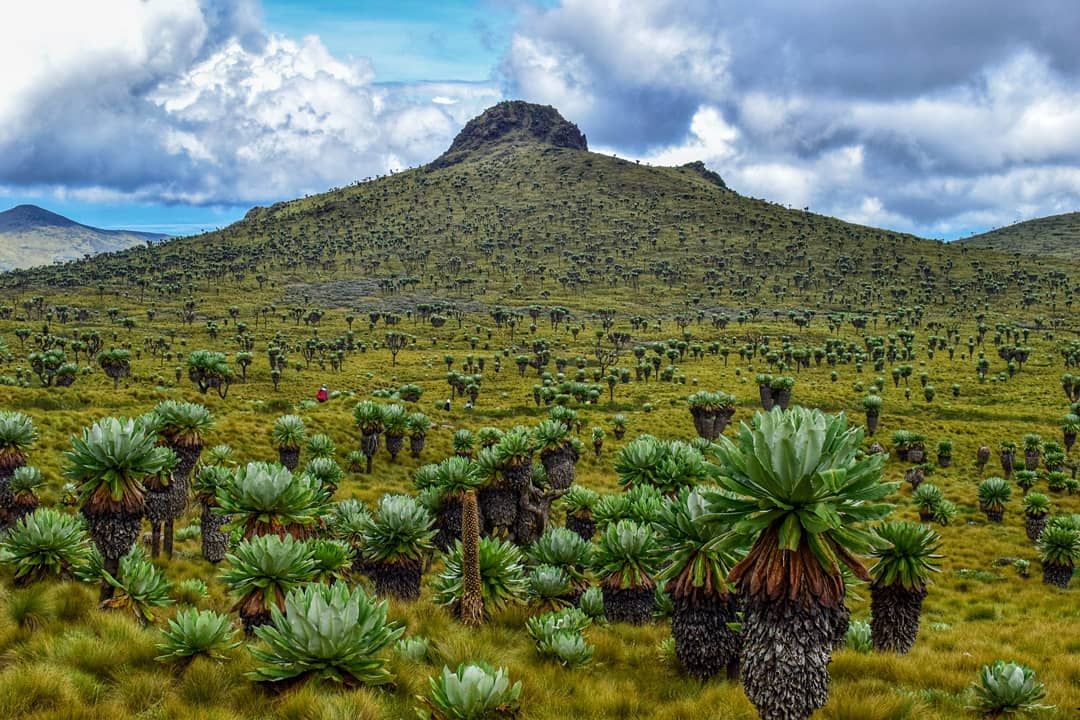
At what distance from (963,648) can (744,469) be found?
1055cm

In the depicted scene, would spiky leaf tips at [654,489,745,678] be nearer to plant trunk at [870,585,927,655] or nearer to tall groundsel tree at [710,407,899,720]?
tall groundsel tree at [710,407,899,720]

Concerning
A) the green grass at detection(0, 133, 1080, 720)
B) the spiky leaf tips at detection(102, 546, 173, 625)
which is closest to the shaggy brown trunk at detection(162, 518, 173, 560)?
the green grass at detection(0, 133, 1080, 720)

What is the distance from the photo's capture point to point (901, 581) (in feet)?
35.0

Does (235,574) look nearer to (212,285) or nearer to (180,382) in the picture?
(180,382)

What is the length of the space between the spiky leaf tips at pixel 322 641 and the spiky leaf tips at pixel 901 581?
28.5 feet

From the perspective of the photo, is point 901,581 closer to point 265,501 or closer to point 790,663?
point 790,663

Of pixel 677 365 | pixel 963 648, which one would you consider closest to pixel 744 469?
pixel 963 648

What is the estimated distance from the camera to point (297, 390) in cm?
8431

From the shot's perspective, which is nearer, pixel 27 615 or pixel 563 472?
A: pixel 27 615

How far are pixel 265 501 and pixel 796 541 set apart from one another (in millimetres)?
7898

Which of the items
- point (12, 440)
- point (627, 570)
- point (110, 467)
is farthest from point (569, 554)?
point (12, 440)

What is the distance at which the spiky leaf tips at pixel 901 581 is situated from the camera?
10.6 m

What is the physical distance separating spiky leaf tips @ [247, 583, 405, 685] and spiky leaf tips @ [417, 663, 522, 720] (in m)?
0.92

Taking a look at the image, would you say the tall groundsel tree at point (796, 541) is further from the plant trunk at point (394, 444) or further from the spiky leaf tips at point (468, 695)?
the plant trunk at point (394, 444)
